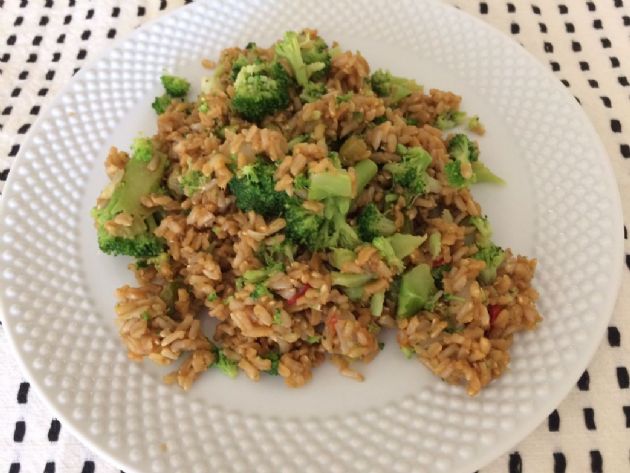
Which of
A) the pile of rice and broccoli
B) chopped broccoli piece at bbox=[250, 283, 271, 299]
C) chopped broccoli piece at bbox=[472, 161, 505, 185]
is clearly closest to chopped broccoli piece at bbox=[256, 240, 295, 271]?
the pile of rice and broccoli

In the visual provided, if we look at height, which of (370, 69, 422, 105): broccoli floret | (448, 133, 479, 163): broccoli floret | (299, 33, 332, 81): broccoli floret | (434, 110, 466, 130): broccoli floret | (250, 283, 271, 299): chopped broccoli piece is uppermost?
(299, 33, 332, 81): broccoli floret

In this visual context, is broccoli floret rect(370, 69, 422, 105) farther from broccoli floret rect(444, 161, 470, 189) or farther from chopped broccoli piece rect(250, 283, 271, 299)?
chopped broccoli piece rect(250, 283, 271, 299)

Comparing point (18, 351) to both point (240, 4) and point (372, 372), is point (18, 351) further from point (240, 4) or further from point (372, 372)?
point (240, 4)

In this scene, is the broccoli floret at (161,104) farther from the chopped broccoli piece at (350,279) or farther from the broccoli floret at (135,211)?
the chopped broccoli piece at (350,279)

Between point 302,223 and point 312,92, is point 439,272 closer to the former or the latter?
point 302,223

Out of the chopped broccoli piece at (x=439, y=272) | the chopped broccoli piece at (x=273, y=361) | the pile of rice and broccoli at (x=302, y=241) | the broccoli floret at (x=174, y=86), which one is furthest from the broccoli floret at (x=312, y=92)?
the chopped broccoli piece at (x=273, y=361)

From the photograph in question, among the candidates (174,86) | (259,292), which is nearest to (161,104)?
(174,86)
